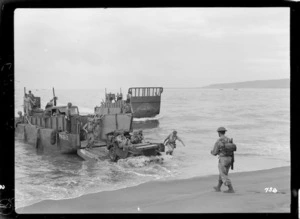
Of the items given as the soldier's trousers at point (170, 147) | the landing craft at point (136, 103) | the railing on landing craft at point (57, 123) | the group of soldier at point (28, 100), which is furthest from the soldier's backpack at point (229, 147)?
the railing on landing craft at point (57, 123)

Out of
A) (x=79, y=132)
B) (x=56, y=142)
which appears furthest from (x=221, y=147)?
(x=56, y=142)

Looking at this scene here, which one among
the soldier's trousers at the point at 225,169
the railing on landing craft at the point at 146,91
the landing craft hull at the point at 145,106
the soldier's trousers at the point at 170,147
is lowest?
the soldier's trousers at the point at 225,169

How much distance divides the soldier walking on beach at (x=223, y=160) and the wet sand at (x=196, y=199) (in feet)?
0.22

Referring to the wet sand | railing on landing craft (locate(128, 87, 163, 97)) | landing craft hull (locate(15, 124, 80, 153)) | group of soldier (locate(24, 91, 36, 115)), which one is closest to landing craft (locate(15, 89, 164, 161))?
landing craft hull (locate(15, 124, 80, 153))

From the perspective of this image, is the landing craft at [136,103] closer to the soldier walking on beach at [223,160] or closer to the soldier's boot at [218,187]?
the soldier walking on beach at [223,160]

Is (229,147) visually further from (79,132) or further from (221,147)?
(79,132)

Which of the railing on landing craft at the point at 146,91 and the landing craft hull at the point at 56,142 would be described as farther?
the landing craft hull at the point at 56,142

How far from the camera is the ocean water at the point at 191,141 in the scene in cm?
390

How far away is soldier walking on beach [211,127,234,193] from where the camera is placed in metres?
3.96

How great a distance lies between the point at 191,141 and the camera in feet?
13.3

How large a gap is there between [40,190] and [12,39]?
72.1 inches

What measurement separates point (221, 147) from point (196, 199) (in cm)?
70
